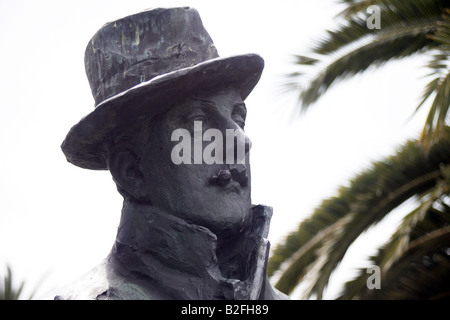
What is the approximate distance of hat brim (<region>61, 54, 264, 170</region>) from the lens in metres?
4.18

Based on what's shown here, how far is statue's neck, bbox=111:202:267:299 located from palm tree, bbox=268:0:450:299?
3317mm

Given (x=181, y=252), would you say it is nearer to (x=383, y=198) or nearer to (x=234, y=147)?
(x=234, y=147)

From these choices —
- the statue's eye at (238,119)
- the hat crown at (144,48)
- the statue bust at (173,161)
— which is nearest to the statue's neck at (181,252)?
the statue bust at (173,161)

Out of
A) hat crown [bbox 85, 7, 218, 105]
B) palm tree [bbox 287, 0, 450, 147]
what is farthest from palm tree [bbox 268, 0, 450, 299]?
hat crown [bbox 85, 7, 218, 105]

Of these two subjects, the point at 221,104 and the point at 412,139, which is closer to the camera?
the point at 221,104

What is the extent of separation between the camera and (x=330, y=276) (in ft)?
25.7

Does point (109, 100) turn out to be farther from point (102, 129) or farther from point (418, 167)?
point (418, 167)

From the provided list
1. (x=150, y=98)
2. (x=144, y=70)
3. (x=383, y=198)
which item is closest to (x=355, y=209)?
(x=383, y=198)

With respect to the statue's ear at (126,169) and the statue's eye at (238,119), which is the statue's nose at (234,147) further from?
→ the statue's ear at (126,169)

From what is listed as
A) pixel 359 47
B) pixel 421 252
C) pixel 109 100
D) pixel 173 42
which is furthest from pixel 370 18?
pixel 109 100

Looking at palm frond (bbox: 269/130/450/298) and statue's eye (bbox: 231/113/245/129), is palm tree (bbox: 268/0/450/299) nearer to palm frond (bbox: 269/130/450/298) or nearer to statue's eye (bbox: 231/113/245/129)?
palm frond (bbox: 269/130/450/298)

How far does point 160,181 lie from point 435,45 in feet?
13.6
